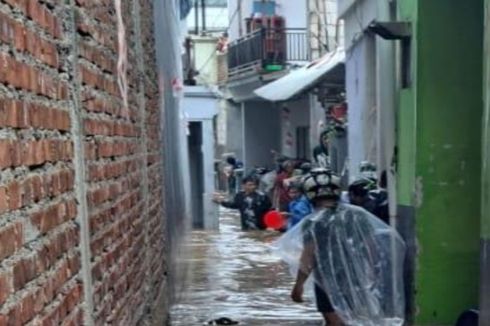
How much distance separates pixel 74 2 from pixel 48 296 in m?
1.13

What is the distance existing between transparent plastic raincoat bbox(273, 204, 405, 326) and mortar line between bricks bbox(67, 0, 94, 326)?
356cm

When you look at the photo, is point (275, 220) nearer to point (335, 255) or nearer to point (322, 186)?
→ point (335, 255)

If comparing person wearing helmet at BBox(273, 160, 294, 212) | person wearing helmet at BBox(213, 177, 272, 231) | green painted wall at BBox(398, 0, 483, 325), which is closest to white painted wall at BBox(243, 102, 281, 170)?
person wearing helmet at BBox(273, 160, 294, 212)

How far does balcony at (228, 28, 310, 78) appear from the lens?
2270 centimetres

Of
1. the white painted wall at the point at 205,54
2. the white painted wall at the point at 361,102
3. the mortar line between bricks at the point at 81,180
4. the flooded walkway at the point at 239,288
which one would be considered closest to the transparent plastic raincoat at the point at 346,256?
the flooded walkway at the point at 239,288

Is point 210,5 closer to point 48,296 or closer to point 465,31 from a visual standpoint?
point 465,31

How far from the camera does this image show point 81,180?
3090 millimetres

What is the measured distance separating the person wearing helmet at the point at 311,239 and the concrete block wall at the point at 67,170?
1675 mm

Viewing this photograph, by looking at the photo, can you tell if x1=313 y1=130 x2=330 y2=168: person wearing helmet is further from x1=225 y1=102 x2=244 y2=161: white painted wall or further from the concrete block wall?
the concrete block wall

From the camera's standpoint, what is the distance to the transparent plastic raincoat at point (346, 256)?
6605 mm

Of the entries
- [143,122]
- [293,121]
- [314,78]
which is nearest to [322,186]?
[143,122]

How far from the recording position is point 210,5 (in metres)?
38.5

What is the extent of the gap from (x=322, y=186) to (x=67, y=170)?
3735mm

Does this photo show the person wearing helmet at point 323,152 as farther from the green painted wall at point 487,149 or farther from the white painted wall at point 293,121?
the green painted wall at point 487,149
